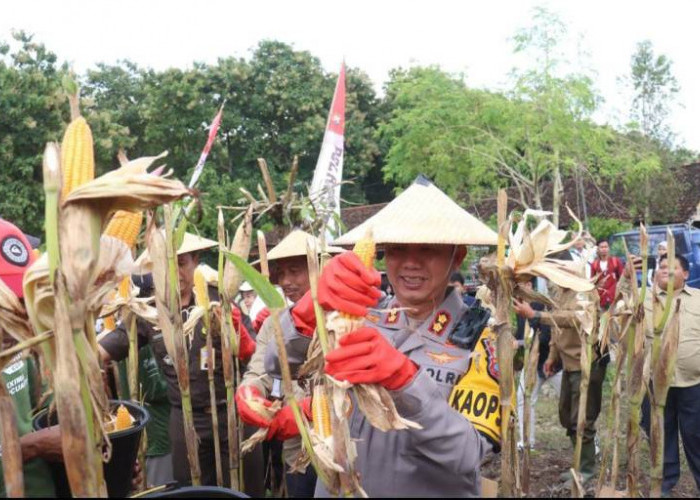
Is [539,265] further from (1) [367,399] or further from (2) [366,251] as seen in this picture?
(1) [367,399]

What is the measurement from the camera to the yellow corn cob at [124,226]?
1354mm

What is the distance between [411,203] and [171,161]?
17.3 m

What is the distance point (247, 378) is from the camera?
8.73 feet

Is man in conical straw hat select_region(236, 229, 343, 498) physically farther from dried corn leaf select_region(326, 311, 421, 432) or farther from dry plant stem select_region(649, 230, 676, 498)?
dry plant stem select_region(649, 230, 676, 498)

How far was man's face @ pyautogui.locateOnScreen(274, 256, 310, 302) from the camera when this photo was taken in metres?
3.39

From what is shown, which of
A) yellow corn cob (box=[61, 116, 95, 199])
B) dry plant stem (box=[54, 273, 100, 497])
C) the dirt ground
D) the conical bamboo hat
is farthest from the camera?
the dirt ground

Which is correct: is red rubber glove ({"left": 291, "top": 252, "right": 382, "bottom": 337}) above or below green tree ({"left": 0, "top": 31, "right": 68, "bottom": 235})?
below

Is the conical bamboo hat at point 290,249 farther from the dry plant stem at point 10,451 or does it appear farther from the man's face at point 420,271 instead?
the dry plant stem at point 10,451

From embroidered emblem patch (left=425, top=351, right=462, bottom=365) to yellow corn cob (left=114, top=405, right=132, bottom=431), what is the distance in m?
0.91

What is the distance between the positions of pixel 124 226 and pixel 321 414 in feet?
2.05

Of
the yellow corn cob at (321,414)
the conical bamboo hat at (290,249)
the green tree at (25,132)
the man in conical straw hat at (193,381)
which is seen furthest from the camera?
the green tree at (25,132)

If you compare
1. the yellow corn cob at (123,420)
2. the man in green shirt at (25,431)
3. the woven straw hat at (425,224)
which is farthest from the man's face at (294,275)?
the man in green shirt at (25,431)

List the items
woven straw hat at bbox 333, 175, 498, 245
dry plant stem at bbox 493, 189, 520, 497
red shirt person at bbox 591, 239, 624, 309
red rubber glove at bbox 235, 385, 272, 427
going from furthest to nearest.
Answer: red shirt person at bbox 591, 239, 624, 309, red rubber glove at bbox 235, 385, 272, 427, woven straw hat at bbox 333, 175, 498, 245, dry plant stem at bbox 493, 189, 520, 497

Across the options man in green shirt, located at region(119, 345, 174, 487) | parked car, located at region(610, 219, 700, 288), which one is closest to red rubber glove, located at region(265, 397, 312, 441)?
man in green shirt, located at region(119, 345, 174, 487)
